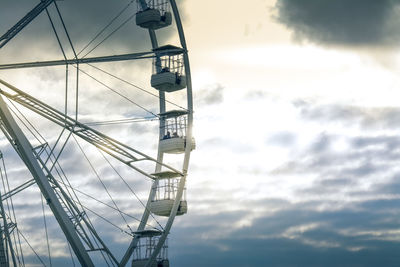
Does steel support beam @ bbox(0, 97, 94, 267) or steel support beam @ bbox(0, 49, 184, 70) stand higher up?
steel support beam @ bbox(0, 49, 184, 70)

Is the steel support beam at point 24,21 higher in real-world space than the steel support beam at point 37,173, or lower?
higher

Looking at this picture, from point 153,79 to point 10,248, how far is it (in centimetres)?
1439

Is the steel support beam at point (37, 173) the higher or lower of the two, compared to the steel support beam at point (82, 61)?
lower

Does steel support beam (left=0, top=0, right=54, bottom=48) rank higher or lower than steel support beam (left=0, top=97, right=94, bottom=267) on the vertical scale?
higher

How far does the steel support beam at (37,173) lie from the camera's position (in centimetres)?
4238

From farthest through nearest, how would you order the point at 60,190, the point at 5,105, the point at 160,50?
the point at 160,50, the point at 60,190, the point at 5,105

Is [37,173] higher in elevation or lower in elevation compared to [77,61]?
lower

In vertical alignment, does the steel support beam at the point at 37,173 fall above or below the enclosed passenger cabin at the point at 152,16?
below

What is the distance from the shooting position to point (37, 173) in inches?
1686

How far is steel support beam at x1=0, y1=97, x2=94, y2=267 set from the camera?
42375 millimetres

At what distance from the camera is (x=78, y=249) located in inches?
1745

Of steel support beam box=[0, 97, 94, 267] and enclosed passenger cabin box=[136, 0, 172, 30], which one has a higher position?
enclosed passenger cabin box=[136, 0, 172, 30]

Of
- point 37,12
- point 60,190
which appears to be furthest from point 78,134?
point 37,12

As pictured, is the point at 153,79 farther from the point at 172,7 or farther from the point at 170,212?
the point at 170,212
